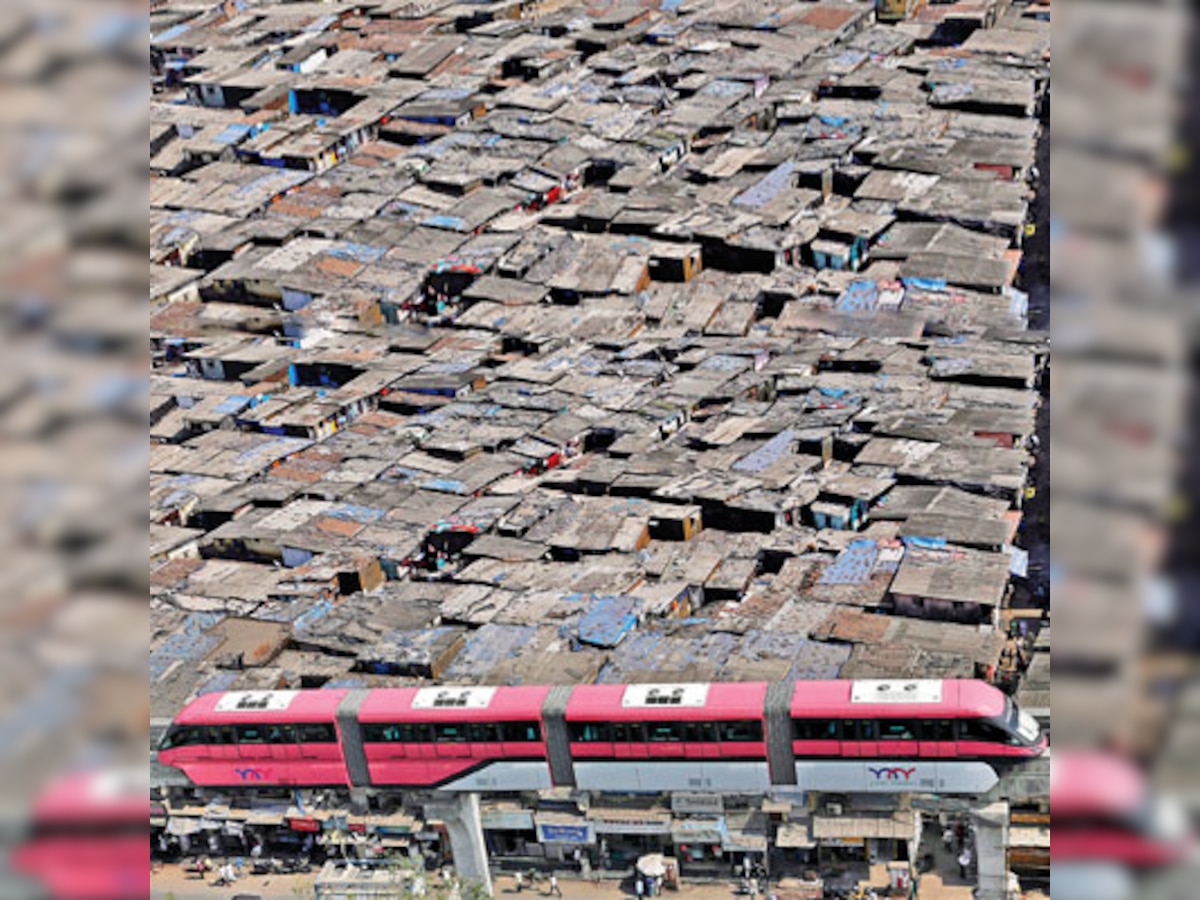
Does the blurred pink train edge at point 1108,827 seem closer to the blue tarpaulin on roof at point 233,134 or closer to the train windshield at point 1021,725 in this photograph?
the train windshield at point 1021,725

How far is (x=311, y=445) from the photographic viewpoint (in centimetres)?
4056

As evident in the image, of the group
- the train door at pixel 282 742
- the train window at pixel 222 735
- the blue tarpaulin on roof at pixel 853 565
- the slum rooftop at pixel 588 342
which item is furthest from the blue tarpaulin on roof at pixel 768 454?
the train window at pixel 222 735

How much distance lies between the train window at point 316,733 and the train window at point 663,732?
5176 mm

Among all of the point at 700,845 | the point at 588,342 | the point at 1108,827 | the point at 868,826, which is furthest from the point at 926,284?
the point at 1108,827

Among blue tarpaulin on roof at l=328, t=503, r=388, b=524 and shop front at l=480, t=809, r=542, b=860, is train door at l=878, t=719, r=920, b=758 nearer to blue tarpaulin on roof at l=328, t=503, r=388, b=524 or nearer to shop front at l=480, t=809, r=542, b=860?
shop front at l=480, t=809, r=542, b=860

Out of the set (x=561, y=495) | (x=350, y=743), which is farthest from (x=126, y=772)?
(x=561, y=495)

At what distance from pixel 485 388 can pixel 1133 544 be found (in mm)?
38983

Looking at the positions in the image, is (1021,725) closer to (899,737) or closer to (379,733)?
(899,737)

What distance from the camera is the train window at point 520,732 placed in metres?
26.0

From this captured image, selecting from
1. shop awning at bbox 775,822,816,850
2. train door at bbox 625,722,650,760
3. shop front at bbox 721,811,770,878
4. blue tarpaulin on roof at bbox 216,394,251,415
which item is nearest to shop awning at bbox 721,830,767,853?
shop front at bbox 721,811,770,878

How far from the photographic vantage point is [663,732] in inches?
1011

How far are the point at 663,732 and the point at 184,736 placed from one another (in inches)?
324

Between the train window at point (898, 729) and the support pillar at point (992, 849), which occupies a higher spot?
the train window at point (898, 729)

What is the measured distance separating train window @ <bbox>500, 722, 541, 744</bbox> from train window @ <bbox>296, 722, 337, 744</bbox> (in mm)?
2886
